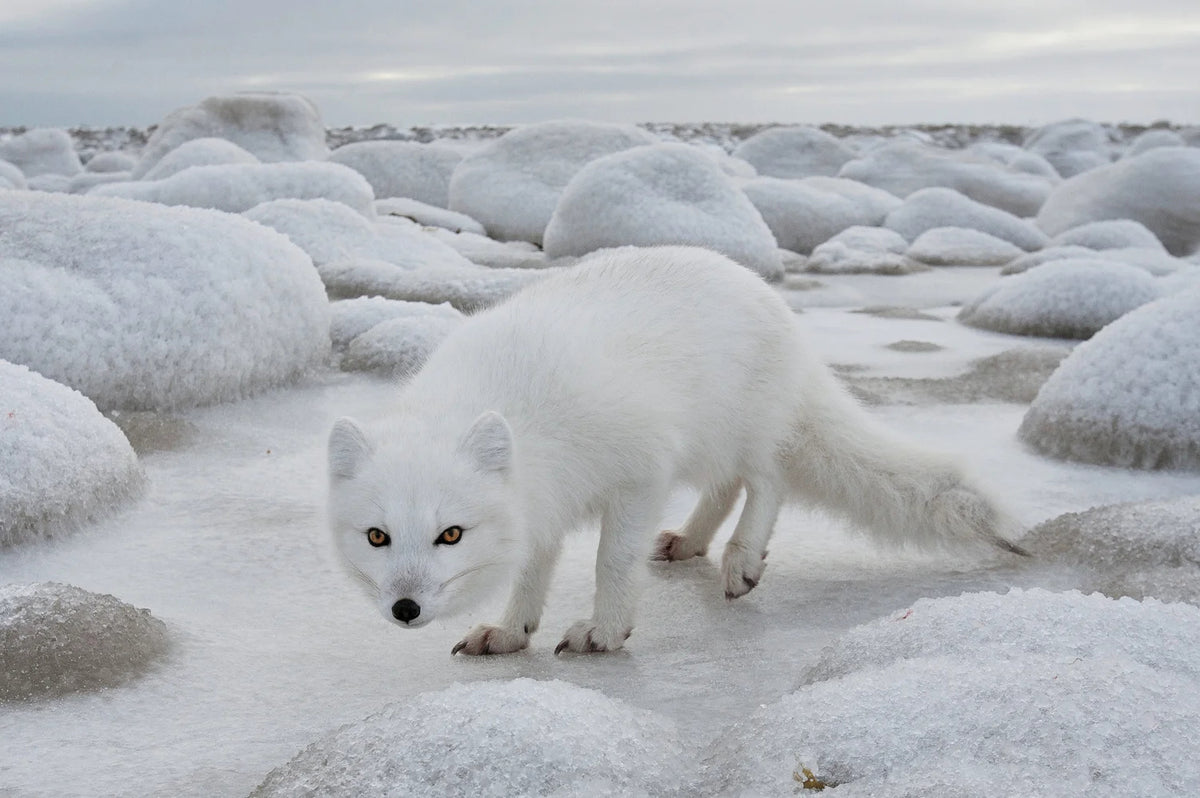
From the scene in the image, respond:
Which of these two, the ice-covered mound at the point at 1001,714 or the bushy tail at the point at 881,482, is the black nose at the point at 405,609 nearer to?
the ice-covered mound at the point at 1001,714

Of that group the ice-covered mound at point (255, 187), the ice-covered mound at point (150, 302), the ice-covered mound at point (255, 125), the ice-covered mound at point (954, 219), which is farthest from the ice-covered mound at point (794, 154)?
the ice-covered mound at point (150, 302)

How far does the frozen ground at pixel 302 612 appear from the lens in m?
2.07

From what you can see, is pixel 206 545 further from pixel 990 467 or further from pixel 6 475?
pixel 990 467

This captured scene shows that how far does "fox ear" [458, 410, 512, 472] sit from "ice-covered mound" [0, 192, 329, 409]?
230 centimetres

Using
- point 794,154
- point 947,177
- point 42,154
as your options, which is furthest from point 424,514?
point 42,154

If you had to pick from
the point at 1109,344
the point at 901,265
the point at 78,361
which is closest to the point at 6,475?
the point at 78,361

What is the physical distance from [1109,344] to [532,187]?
697 cm

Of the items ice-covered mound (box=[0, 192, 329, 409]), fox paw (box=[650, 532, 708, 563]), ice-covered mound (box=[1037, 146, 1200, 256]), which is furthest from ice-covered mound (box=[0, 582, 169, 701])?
ice-covered mound (box=[1037, 146, 1200, 256])

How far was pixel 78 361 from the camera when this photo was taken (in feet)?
13.4

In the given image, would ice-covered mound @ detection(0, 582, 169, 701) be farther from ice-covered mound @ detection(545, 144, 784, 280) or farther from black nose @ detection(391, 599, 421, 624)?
ice-covered mound @ detection(545, 144, 784, 280)

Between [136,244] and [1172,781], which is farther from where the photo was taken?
[136,244]

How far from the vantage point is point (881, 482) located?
304cm

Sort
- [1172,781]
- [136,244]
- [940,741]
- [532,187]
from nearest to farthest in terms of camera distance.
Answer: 1. [1172,781]
2. [940,741]
3. [136,244]
4. [532,187]

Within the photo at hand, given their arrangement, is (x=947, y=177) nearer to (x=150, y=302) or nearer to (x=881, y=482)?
(x=150, y=302)
